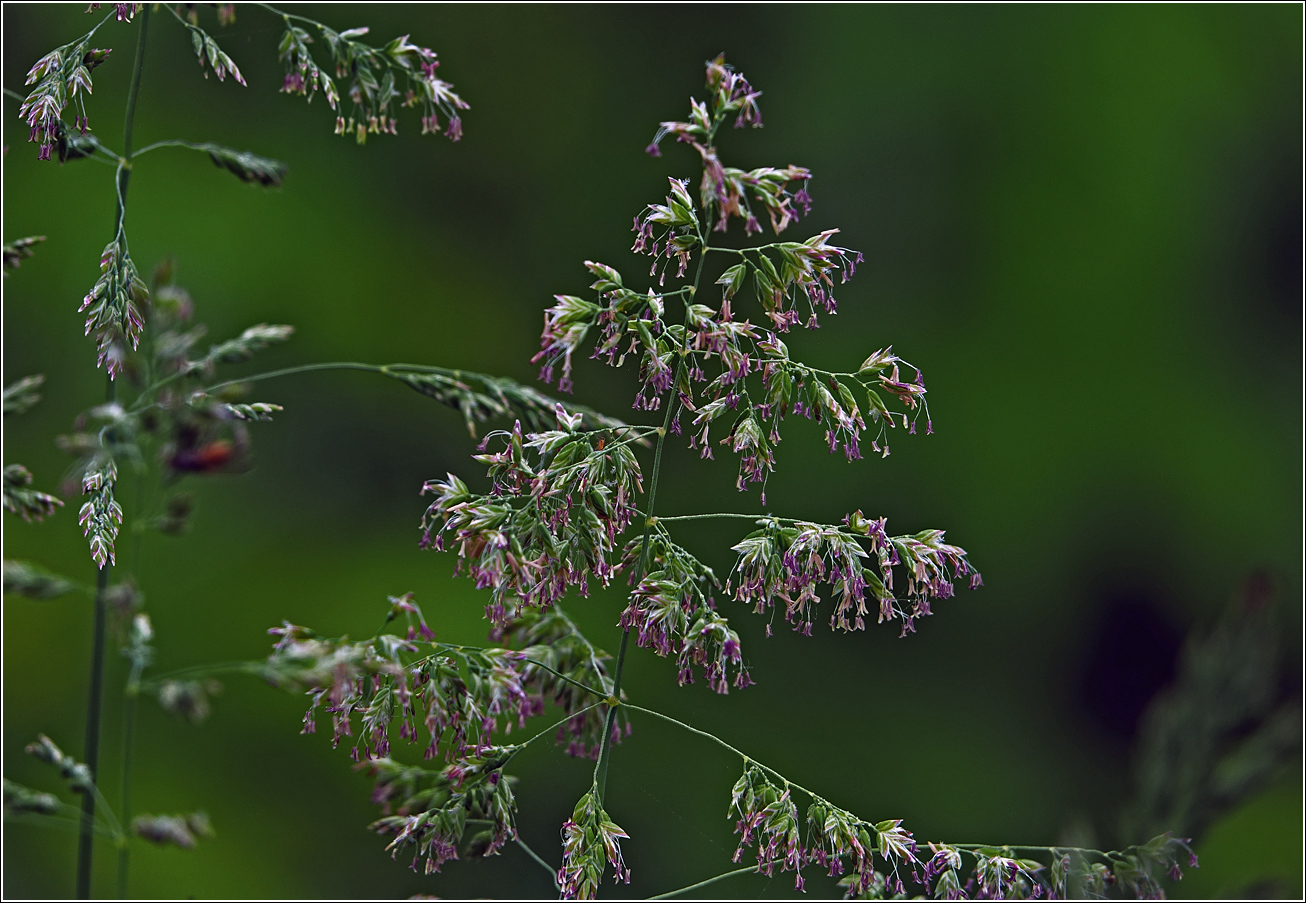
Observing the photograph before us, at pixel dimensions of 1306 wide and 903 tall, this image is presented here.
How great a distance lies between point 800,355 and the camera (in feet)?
3.77

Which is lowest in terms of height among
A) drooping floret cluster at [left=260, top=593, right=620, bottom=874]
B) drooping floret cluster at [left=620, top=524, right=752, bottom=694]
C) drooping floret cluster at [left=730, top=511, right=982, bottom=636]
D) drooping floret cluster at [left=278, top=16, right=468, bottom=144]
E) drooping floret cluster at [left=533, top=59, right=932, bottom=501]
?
drooping floret cluster at [left=260, top=593, right=620, bottom=874]

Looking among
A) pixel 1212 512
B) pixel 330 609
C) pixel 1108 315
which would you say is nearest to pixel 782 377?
pixel 330 609

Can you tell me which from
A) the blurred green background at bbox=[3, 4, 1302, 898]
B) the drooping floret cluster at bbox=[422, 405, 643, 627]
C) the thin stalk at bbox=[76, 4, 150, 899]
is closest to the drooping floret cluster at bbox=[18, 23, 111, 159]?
the thin stalk at bbox=[76, 4, 150, 899]

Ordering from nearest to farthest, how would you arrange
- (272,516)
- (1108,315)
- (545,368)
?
(545,368) → (272,516) → (1108,315)

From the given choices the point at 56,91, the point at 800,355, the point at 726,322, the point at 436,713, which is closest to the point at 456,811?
the point at 436,713

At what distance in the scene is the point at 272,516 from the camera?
1198mm

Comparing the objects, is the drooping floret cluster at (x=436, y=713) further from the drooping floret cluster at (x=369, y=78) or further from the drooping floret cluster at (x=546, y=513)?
the drooping floret cluster at (x=369, y=78)

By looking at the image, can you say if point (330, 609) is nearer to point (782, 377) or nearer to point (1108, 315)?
point (782, 377)

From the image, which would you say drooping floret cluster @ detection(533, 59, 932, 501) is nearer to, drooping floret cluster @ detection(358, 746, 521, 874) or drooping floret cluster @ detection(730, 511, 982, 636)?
drooping floret cluster @ detection(730, 511, 982, 636)

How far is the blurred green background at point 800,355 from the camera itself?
3.74ft

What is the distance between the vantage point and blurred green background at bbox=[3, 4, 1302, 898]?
1139mm

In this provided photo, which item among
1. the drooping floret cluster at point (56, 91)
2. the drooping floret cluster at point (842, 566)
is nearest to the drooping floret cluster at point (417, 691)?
the drooping floret cluster at point (842, 566)

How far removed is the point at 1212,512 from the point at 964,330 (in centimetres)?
44

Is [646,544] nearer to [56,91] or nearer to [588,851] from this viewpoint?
[588,851]
